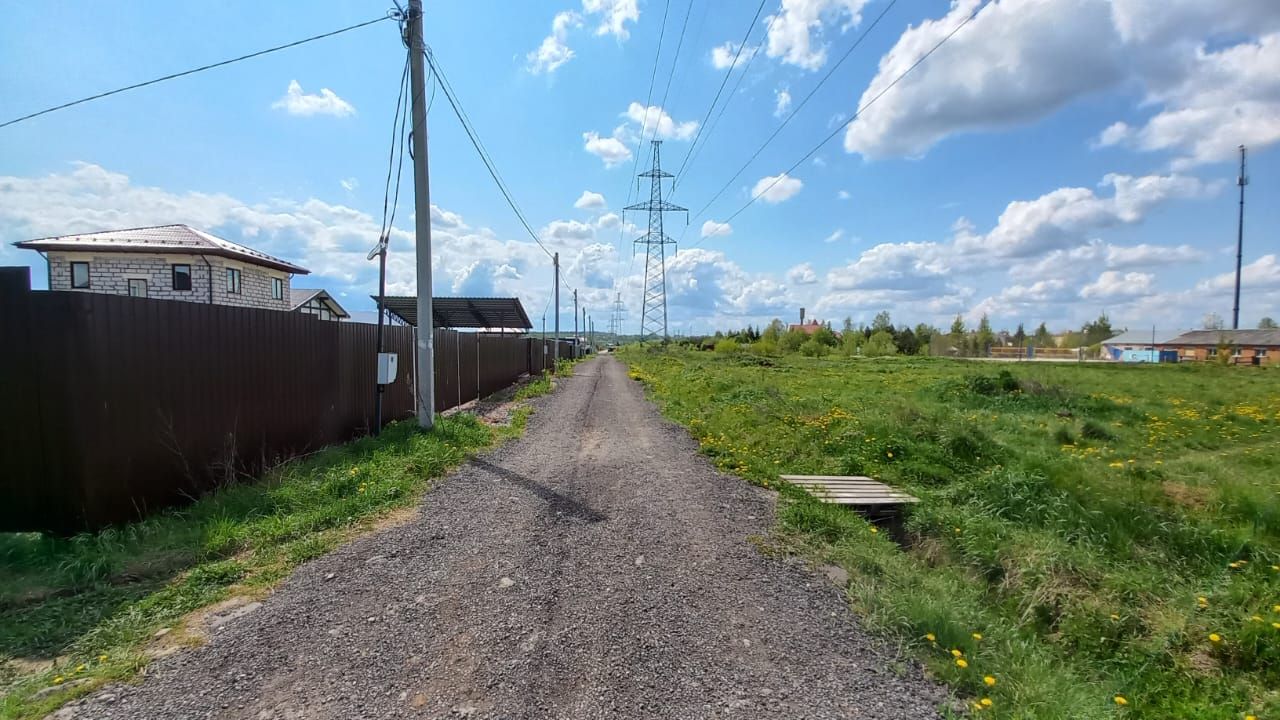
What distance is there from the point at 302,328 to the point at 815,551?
6.58m

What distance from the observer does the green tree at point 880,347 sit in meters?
57.2

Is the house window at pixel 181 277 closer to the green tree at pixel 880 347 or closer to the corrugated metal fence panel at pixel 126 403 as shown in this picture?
the corrugated metal fence panel at pixel 126 403

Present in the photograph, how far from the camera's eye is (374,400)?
9.16m

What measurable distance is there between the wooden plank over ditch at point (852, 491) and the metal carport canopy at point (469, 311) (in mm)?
17381

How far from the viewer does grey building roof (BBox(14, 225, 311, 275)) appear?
2197cm

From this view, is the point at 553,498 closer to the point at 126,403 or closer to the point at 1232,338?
the point at 126,403

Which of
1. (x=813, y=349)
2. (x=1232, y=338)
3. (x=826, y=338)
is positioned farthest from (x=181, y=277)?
(x=1232, y=338)

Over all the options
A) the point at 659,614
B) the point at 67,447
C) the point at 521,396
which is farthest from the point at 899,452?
the point at 521,396

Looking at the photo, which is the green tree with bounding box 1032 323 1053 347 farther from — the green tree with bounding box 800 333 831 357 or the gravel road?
the gravel road

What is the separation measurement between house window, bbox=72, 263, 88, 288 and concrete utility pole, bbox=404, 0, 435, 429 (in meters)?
23.1

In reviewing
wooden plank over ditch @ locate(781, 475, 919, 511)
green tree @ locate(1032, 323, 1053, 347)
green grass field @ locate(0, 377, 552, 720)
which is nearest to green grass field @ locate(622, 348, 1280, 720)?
wooden plank over ditch @ locate(781, 475, 919, 511)

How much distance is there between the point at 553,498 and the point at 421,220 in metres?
5.59

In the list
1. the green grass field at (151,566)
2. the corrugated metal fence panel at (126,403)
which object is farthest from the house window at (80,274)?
the green grass field at (151,566)

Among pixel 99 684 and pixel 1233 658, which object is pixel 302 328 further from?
pixel 1233 658
